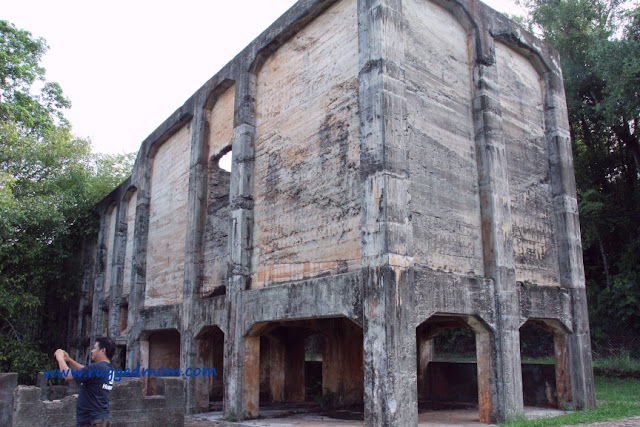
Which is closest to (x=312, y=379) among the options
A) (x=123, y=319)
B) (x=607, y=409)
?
(x=123, y=319)

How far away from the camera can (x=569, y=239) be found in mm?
11477

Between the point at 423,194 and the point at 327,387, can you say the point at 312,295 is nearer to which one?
the point at 423,194

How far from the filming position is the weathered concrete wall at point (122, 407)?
7.99 meters

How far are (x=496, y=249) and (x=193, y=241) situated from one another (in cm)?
726

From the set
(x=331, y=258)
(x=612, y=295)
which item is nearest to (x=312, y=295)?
(x=331, y=258)

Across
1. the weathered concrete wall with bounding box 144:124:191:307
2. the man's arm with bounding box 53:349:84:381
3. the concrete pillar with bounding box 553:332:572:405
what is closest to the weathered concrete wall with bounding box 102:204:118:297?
the weathered concrete wall with bounding box 144:124:191:307

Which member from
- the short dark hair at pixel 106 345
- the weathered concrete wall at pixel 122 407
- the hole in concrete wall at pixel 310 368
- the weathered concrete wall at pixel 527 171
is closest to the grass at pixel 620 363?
the weathered concrete wall at pixel 527 171

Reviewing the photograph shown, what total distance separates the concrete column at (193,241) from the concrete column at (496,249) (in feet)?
21.5

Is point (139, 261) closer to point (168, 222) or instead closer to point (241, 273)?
point (168, 222)

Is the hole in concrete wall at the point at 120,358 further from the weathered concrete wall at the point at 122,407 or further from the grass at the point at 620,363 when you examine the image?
the grass at the point at 620,363

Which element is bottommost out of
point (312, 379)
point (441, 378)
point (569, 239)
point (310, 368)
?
point (312, 379)

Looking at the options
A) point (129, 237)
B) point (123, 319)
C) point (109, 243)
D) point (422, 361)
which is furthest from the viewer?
point (109, 243)

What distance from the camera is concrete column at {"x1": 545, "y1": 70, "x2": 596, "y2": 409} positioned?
10.8m

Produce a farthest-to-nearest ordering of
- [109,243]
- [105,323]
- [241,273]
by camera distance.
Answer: [109,243] → [105,323] → [241,273]
